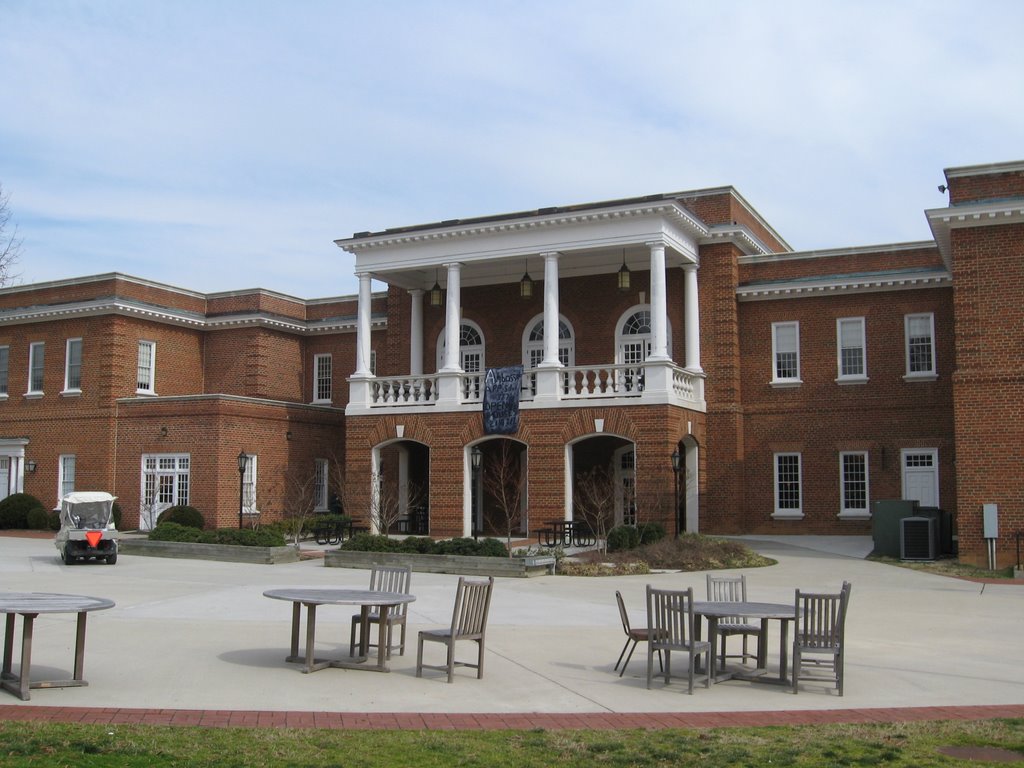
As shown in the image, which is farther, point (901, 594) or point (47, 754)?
point (901, 594)

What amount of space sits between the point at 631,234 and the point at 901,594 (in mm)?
13936

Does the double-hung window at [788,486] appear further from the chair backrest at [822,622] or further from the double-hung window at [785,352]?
the chair backrest at [822,622]

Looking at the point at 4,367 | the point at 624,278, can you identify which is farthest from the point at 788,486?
the point at 4,367

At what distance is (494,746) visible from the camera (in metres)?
8.23

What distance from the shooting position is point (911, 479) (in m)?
31.3

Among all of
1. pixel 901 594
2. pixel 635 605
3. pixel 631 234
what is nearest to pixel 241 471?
pixel 631 234

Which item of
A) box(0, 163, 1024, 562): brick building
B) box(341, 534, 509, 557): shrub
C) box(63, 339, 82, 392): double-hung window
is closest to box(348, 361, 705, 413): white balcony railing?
box(0, 163, 1024, 562): brick building

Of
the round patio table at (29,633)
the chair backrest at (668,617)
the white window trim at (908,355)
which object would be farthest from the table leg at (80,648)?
the white window trim at (908,355)

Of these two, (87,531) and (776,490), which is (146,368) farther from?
(776,490)

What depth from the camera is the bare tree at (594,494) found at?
30.8 m

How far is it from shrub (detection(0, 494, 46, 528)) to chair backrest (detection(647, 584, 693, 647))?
31167 mm

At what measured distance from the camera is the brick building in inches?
1191

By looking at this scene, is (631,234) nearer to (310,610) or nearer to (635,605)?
(635,605)

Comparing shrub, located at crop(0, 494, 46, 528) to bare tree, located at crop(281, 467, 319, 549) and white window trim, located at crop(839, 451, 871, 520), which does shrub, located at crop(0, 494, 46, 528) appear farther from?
white window trim, located at crop(839, 451, 871, 520)
